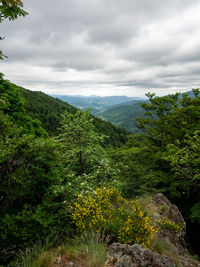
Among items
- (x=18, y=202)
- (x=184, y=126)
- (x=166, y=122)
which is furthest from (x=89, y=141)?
(x=166, y=122)

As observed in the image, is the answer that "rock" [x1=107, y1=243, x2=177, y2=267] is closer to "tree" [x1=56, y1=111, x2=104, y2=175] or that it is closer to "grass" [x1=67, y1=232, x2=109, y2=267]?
"grass" [x1=67, y1=232, x2=109, y2=267]

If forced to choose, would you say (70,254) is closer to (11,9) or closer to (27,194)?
(27,194)

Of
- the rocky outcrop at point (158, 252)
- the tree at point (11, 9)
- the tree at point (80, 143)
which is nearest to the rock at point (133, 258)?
the rocky outcrop at point (158, 252)

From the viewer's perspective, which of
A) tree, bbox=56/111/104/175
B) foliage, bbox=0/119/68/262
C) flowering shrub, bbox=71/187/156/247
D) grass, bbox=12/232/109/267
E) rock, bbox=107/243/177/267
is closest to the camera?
grass, bbox=12/232/109/267

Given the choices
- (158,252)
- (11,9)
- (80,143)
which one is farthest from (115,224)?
(11,9)

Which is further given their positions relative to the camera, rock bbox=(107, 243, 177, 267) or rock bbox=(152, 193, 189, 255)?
rock bbox=(152, 193, 189, 255)

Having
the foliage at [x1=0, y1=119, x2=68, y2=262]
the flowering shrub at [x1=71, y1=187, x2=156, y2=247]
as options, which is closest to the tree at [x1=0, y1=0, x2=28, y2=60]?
the foliage at [x1=0, y1=119, x2=68, y2=262]

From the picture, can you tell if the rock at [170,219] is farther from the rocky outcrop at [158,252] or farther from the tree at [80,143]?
the tree at [80,143]

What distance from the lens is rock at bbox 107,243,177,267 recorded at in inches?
163

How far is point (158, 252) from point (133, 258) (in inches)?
80.1

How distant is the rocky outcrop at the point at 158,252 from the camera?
13.9 ft

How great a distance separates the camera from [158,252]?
5629 mm

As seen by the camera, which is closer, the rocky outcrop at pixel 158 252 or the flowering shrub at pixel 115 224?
the rocky outcrop at pixel 158 252

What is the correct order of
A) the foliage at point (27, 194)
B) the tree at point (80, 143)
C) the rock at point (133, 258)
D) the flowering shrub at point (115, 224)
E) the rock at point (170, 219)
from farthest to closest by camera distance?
the tree at point (80, 143) < the rock at point (170, 219) < the flowering shrub at point (115, 224) < the foliage at point (27, 194) < the rock at point (133, 258)
